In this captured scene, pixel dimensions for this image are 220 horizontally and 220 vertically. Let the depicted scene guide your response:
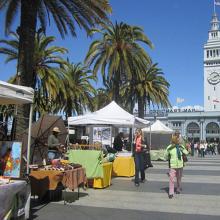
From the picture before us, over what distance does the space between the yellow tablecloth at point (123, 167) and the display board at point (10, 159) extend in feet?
29.1

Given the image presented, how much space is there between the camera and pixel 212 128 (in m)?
129

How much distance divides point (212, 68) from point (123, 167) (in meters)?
Result: 150

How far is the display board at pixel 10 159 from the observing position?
8.20 metres

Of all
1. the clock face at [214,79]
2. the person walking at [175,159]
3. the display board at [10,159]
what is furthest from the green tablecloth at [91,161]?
the clock face at [214,79]

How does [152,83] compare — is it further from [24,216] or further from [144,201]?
[24,216]

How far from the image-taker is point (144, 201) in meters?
10.7

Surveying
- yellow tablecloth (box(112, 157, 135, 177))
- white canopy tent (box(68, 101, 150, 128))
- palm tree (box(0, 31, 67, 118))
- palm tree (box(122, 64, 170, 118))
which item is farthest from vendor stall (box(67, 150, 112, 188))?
palm tree (box(122, 64, 170, 118))

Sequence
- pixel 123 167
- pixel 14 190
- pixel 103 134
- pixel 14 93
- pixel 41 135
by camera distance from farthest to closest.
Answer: pixel 103 134
pixel 123 167
pixel 41 135
pixel 14 93
pixel 14 190

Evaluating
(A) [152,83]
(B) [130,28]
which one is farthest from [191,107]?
(B) [130,28]

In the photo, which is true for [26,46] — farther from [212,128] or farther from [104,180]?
[212,128]

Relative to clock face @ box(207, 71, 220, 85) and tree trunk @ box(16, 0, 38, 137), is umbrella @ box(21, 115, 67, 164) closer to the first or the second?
tree trunk @ box(16, 0, 38, 137)

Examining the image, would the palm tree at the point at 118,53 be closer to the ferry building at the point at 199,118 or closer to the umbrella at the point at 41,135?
the umbrella at the point at 41,135

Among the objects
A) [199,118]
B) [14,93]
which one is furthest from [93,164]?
[199,118]

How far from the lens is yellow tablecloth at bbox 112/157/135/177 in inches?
663
